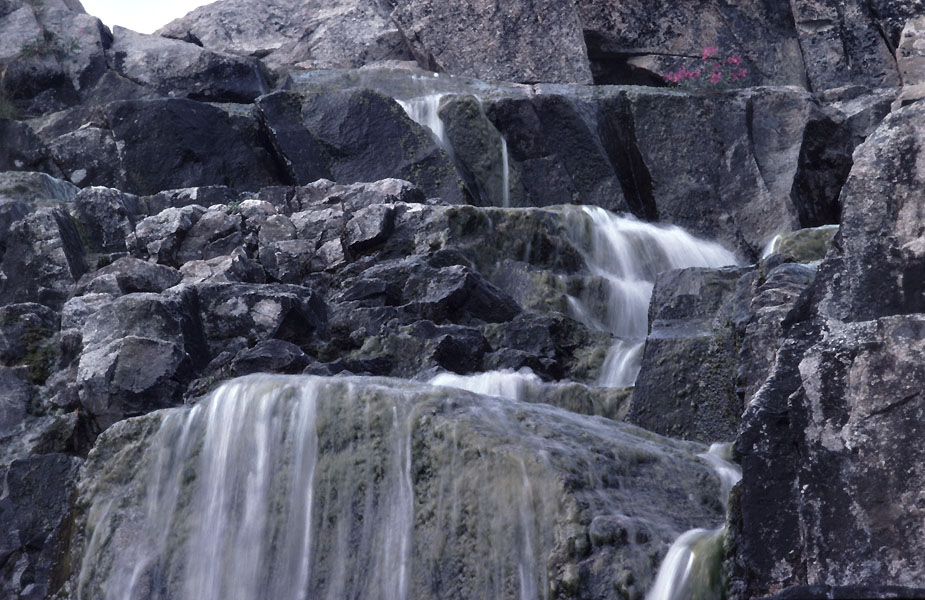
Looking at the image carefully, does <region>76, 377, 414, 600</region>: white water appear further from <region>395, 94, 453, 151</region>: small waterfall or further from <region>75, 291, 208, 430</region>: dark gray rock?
<region>395, 94, 453, 151</region>: small waterfall

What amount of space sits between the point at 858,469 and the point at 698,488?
1.73m

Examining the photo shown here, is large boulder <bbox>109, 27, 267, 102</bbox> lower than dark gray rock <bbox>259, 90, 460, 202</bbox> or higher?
higher

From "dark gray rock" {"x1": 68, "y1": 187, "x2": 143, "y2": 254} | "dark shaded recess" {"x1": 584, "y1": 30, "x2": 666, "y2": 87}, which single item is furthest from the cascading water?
"dark gray rock" {"x1": 68, "y1": 187, "x2": 143, "y2": 254}

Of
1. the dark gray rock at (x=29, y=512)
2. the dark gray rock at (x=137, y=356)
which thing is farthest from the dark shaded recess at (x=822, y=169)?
the dark gray rock at (x=29, y=512)

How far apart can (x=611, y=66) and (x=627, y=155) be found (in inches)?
140

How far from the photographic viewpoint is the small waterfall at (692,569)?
3871mm

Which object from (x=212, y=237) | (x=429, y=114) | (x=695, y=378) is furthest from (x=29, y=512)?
(x=429, y=114)

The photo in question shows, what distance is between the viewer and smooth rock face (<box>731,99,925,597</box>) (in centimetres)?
318

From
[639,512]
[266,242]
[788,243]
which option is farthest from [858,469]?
[266,242]

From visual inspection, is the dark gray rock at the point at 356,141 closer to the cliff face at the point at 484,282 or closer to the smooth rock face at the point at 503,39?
the cliff face at the point at 484,282

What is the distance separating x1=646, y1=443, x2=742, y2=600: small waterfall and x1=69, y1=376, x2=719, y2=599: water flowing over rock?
93 mm

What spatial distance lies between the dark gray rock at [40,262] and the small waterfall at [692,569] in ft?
24.3

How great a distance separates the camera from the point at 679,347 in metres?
6.70

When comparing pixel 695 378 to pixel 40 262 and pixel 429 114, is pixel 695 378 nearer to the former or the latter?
pixel 40 262
